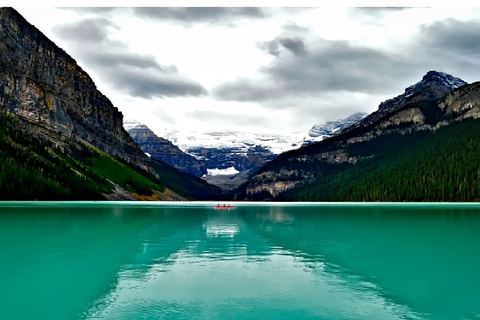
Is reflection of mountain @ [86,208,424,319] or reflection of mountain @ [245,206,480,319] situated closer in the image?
reflection of mountain @ [86,208,424,319]

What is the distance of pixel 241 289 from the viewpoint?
105ft

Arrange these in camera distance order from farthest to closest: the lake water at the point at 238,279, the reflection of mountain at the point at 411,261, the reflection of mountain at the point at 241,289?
the reflection of mountain at the point at 411,261
the lake water at the point at 238,279
the reflection of mountain at the point at 241,289

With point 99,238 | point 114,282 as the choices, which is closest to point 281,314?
point 114,282

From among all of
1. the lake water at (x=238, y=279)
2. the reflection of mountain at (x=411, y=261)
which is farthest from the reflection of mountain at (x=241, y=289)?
the reflection of mountain at (x=411, y=261)

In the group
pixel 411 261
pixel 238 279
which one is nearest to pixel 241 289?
pixel 238 279

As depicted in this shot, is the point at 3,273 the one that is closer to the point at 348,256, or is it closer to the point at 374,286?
the point at 374,286

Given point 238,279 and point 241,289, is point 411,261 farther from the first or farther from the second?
point 241,289

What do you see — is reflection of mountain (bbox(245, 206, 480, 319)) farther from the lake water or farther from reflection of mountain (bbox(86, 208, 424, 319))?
reflection of mountain (bbox(86, 208, 424, 319))

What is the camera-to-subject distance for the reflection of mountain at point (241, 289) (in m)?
26.0

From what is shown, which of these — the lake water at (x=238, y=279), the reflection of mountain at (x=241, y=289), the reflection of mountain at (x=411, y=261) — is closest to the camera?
the reflection of mountain at (x=241, y=289)

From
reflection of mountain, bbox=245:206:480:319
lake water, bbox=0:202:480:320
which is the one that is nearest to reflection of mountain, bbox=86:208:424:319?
lake water, bbox=0:202:480:320

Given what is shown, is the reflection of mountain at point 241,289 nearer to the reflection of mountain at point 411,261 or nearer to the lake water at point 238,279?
the lake water at point 238,279

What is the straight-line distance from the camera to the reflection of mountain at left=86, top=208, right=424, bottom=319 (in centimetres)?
2597

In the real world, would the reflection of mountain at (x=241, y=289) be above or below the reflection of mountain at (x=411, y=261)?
below
